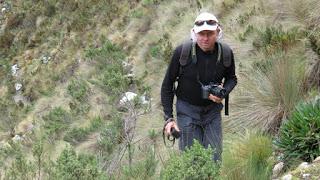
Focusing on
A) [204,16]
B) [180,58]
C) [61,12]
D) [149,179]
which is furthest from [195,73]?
[61,12]

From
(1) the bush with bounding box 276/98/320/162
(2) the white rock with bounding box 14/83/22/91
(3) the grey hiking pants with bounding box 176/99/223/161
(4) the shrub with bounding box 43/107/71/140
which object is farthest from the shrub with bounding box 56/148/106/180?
(2) the white rock with bounding box 14/83/22/91

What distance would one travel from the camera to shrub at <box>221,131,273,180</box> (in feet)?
13.1

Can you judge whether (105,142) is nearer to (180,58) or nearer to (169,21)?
(180,58)

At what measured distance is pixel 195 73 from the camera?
4.48 metres

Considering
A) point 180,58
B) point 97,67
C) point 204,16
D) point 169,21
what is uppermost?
point 204,16

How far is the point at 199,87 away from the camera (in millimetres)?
4527

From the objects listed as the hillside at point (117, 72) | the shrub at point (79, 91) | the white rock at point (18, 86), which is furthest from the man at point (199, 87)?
the white rock at point (18, 86)

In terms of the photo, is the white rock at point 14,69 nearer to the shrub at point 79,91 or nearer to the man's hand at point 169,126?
the shrub at point 79,91

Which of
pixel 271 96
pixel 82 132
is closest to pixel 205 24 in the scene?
pixel 271 96

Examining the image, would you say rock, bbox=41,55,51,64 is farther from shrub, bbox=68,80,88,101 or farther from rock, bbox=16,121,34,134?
shrub, bbox=68,80,88,101

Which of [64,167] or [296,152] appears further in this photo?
[296,152]

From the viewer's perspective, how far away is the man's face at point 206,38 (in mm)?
4344

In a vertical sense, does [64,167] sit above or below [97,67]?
above

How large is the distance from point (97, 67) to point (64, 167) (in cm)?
854
